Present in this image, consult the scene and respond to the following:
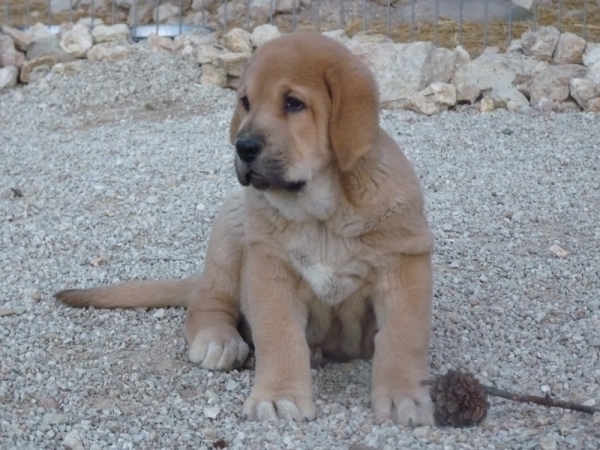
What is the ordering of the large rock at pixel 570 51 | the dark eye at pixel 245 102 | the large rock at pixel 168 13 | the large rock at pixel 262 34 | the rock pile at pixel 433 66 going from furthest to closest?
the large rock at pixel 168 13, the large rock at pixel 262 34, the large rock at pixel 570 51, the rock pile at pixel 433 66, the dark eye at pixel 245 102

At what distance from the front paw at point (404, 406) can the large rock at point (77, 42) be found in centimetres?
731

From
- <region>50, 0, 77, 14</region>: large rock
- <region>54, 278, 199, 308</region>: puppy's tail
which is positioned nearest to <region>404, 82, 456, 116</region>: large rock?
<region>54, 278, 199, 308</region>: puppy's tail

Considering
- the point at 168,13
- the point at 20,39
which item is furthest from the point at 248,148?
the point at 168,13

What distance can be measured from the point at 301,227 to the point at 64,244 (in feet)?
8.40

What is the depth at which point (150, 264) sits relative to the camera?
5.70 meters

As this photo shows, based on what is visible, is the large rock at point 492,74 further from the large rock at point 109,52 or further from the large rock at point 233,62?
the large rock at point 109,52

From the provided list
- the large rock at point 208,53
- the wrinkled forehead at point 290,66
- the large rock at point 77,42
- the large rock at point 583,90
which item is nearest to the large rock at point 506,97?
the large rock at point 583,90

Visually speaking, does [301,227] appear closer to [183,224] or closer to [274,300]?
[274,300]

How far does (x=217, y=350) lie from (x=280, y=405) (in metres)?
0.64

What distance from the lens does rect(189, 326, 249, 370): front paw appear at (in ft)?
13.9

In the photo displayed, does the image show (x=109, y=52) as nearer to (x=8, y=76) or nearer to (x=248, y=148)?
(x=8, y=76)

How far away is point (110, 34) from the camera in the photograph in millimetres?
10391

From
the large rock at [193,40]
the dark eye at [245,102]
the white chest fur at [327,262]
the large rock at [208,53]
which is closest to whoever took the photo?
the white chest fur at [327,262]

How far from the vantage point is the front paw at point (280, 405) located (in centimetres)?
367
